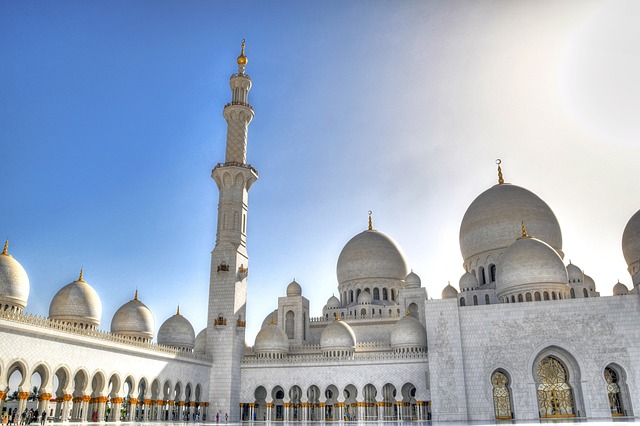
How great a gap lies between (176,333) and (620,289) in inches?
837

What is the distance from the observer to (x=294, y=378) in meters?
22.8

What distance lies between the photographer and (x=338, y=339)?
23031 mm

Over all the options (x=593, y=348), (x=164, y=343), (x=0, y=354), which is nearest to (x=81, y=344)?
(x=0, y=354)

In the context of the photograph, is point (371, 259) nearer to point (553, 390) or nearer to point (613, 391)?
point (553, 390)

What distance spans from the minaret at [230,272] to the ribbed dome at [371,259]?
23.9ft

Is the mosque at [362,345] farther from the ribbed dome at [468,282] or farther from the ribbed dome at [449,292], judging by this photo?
the ribbed dome at [449,292]

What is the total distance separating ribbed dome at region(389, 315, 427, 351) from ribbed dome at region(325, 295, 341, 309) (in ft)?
20.7

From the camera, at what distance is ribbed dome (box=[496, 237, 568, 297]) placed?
20531mm

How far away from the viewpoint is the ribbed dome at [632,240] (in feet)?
72.1

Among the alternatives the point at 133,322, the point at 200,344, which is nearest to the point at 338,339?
the point at 200,344

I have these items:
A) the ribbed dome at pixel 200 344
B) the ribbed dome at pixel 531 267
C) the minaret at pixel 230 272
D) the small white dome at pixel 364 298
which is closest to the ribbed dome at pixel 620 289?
the ribbed dome at pixel 531 267

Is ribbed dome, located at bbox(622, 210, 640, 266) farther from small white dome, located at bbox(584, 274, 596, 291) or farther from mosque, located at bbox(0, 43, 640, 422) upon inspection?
small white dome, located at bbox(584, 274, 596, 291)

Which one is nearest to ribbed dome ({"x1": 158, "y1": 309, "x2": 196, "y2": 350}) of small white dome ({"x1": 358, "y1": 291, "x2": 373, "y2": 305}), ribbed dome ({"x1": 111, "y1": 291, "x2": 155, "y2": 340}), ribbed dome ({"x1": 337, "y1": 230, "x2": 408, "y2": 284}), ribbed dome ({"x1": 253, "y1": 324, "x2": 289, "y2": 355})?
ribbed dome ({"x1": 111, "y1": 291, "x2": 155, "y2": 340})

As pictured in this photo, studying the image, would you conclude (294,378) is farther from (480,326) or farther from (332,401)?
(480,326)
